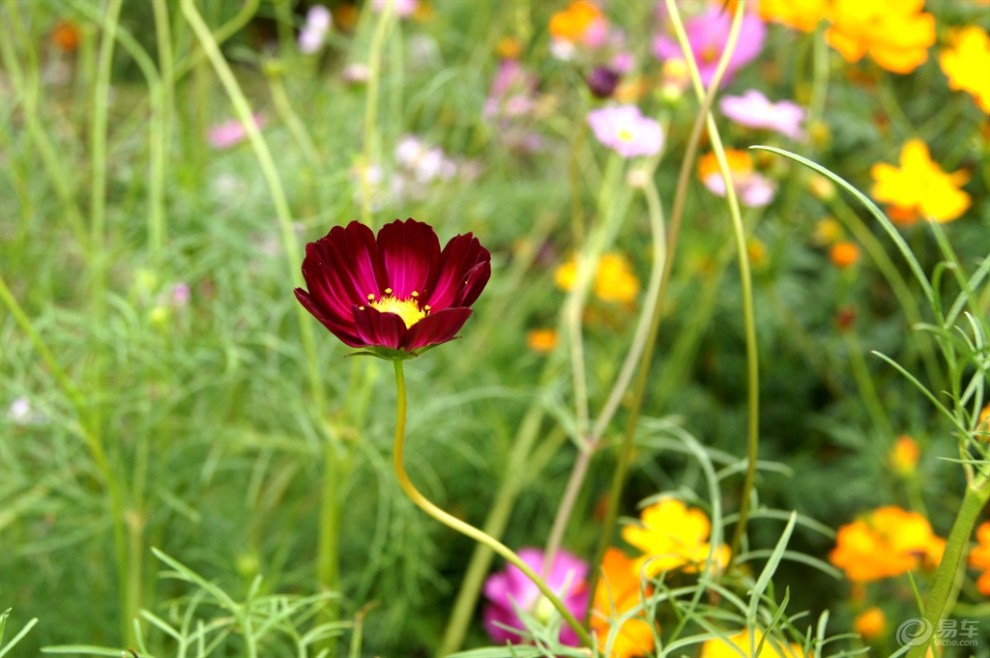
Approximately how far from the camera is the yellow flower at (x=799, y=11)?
0.75 m

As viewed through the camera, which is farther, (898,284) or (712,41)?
(712,41)

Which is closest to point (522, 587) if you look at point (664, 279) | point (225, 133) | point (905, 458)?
point (905, 458)

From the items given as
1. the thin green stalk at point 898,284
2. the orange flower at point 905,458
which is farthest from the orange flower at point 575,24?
the orange flower at point 905,458

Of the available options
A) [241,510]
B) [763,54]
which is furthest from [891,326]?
[241,510]

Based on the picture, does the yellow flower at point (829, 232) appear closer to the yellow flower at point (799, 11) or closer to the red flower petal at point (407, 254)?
the yellow flower at point (799, 11)

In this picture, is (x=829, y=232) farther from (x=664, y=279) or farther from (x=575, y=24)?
(x=664, y=279)

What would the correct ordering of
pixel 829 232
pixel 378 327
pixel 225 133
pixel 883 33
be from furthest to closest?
pixel 225 133 → pixel 829 232 → pixel 883 33 → pixel 378 327

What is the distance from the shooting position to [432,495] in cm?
93

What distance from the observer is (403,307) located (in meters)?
0.38

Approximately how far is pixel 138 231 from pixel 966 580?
0.78m

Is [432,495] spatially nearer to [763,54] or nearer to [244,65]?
[763,54]

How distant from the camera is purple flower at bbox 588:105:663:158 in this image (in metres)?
0.74

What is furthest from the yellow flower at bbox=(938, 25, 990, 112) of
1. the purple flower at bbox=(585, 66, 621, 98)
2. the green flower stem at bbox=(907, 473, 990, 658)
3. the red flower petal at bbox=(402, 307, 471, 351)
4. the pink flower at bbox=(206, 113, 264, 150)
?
the pink flower at bbox=(206, 113, 264, 150)
